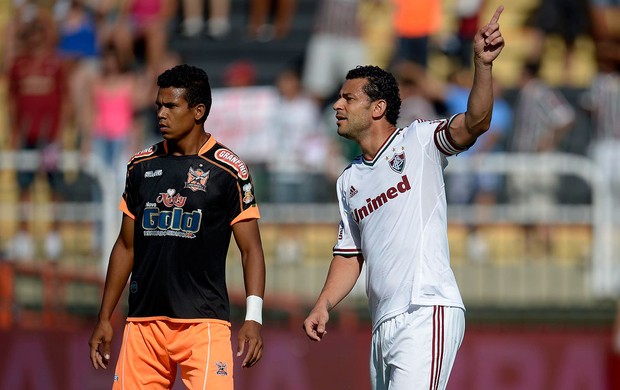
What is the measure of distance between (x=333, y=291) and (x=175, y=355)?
91cm

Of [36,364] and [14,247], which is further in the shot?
[14,247]

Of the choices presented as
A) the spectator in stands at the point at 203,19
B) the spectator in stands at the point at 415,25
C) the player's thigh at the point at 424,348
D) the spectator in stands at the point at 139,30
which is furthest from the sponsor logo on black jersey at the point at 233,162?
the spectator in stands at the point at 203,19

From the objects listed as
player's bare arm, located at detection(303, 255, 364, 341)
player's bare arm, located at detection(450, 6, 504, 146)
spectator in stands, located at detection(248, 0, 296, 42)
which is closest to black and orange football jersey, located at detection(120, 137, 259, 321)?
player's bare arm, located at detection(303, 255, 364, 341)

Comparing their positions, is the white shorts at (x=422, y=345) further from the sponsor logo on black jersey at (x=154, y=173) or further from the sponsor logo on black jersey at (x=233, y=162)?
the sponsor logo on black jersey at (x=154, y=173)

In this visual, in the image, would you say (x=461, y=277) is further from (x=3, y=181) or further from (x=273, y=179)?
(x=3, y=181)

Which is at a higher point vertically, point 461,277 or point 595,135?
point 595,135

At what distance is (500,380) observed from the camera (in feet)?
36.5

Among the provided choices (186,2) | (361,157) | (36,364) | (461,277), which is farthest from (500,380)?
(186,2)

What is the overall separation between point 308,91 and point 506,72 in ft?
9.40

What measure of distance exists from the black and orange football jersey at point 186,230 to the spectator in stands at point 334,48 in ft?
27.4

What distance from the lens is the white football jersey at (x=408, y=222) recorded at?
20.4 feet

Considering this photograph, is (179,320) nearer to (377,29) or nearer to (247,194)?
(247,194)

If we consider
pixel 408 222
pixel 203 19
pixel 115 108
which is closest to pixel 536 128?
pixel 115 108

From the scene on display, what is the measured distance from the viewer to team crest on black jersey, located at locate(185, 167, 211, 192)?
6.39 m
